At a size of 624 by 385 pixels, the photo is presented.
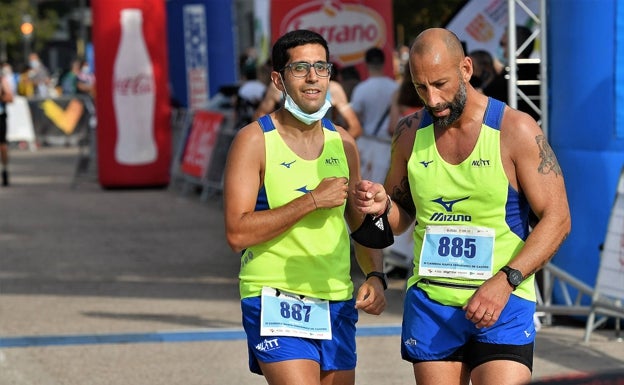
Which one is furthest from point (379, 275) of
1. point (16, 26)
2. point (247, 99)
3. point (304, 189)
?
point (16, 26)

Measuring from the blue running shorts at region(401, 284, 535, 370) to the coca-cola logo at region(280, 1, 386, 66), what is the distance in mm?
11440

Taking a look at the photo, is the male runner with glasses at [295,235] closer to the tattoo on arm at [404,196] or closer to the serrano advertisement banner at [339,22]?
the tattoo on arm at [404,196]

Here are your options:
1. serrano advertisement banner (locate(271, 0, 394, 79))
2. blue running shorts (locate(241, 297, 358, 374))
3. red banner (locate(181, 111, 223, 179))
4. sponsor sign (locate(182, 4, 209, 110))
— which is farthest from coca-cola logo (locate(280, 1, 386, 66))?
blue running shorts (locate(241, 297, 358, 374))

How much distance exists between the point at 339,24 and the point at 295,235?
1132cm

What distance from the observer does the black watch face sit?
4402mm

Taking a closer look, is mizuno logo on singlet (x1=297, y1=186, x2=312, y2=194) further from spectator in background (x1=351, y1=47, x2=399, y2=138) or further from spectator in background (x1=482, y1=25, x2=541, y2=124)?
spectator in background (x1=351, y1=47, x2=399, y2=138)

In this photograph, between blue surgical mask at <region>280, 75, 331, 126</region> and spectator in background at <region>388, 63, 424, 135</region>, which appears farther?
spectator in background at <region>388, 63, 424, 135</region>

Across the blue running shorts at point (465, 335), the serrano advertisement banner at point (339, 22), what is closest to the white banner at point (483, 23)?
the serrano advertisement banner at point (339, 22)

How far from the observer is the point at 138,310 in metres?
10.4

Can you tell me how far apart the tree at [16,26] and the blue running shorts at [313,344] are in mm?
61675

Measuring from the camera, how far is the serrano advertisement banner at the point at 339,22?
1595 centimetres

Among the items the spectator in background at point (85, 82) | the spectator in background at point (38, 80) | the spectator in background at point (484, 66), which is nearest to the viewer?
the spectator in background at point (484, 66)

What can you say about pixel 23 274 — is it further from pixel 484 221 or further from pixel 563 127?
pixel 484 221

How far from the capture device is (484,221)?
453 centimetres
